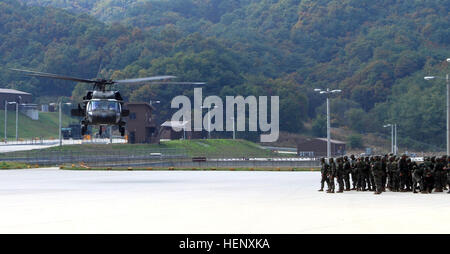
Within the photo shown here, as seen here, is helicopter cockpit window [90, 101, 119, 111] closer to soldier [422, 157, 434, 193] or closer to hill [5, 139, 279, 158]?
soldier [422, 157, 434, 193]

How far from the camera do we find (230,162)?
86250 mm

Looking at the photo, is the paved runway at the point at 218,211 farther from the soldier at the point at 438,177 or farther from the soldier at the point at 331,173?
the soldier at the point at 438,177

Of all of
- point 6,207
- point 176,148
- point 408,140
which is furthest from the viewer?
point 408,140

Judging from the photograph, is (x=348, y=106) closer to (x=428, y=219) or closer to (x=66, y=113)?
(x=66, y=113)

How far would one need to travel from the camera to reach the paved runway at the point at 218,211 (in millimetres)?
18156

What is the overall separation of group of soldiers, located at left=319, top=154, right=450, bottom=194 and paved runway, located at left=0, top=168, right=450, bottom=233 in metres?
1.03

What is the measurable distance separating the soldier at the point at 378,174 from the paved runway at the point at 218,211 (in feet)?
1.16

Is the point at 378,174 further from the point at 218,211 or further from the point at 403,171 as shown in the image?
the point at 218,211

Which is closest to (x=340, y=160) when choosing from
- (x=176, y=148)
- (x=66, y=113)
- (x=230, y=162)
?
(x=230, y=162)

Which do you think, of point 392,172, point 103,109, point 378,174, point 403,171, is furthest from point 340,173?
point 103,109

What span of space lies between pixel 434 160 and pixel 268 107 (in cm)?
15316

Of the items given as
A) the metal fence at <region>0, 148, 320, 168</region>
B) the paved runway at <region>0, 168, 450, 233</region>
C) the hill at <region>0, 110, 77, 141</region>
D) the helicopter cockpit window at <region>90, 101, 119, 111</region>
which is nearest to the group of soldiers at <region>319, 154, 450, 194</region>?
the paved runway at <region>0, 168, 450, 233</region>

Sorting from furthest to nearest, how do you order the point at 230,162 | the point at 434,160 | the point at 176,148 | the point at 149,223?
1. the point at 176,148
2. the point at 230,162
3. the point at 434,160
4. the point at 149,223
